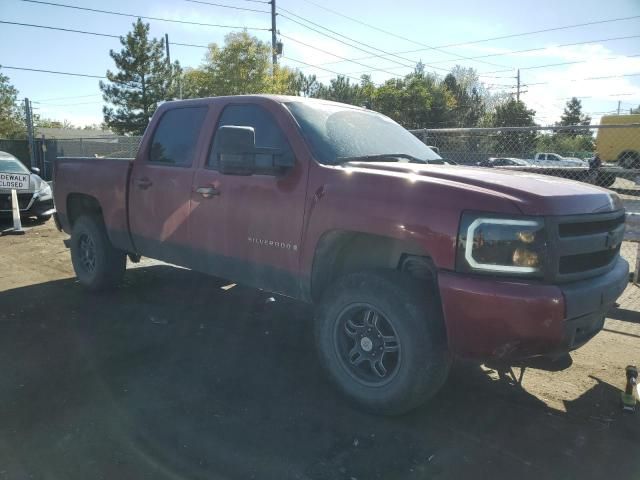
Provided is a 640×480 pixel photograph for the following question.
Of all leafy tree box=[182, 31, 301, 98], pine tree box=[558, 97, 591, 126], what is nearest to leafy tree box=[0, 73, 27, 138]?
leafy tree box=[182, 31, 301, 98]

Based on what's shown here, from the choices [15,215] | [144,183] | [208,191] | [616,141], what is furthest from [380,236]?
[616,141]

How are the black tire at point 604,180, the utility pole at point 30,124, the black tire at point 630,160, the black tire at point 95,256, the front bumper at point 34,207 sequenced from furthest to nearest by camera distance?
the utility pole at point 30,124 → the black tire at point 630,160 → the front bumper at point 34,207 → the black tire at point 604,180 → the black tire at point 95,256

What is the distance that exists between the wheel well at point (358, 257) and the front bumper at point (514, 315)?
0.37 metres

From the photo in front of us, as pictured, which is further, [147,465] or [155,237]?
[155,237]

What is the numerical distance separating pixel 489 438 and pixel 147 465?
1.93m

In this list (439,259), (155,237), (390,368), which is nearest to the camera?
(439,259)

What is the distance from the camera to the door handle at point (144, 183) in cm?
483

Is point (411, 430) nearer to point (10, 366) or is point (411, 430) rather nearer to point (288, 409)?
point (288, 409)

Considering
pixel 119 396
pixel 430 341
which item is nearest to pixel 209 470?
pixel 119 396

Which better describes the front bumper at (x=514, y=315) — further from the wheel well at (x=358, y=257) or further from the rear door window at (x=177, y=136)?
the rear door window at (x=177, y=136)

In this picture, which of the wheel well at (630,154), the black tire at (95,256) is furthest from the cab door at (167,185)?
the wheel well at (630,154)

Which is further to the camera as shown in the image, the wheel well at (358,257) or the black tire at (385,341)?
the wheel well at (358,257)

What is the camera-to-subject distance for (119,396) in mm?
3424

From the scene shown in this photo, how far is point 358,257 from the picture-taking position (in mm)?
3564
